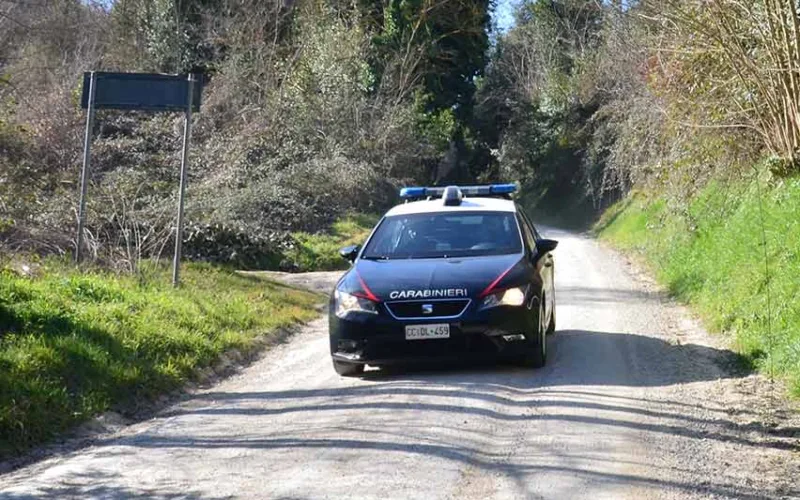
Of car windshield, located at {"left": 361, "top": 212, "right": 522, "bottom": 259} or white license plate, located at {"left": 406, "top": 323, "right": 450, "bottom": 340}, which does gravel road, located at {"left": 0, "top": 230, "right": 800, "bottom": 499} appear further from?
car windshield, located at {"left": 361, "top": 212, "right": 522, "bottom": 259}

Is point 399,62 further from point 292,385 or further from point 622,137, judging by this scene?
point 292,385

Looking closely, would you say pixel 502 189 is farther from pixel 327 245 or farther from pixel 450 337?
pixel 327 245

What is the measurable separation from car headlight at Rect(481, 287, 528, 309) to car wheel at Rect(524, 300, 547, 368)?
0.31 m

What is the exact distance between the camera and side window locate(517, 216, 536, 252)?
1147cm

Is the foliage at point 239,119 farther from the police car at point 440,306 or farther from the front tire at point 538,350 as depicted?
the front tire at point 538,350

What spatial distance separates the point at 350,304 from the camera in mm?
10273

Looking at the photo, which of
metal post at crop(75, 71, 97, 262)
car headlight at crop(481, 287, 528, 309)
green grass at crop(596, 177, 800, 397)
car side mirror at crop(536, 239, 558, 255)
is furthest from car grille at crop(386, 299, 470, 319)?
metal post at crop(75, 71, 97, 262)

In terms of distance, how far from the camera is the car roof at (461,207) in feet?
38.9

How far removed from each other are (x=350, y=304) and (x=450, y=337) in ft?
3.30

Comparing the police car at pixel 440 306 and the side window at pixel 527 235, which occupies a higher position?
the side window at pixel 527 235

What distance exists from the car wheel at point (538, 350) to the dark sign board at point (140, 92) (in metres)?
6.19

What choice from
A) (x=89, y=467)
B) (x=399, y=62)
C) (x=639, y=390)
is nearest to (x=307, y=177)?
(x=399, y=62)

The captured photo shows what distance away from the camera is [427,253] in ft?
36.8

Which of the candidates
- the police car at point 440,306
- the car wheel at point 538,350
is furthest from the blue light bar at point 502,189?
the car wheel at point 538,350
